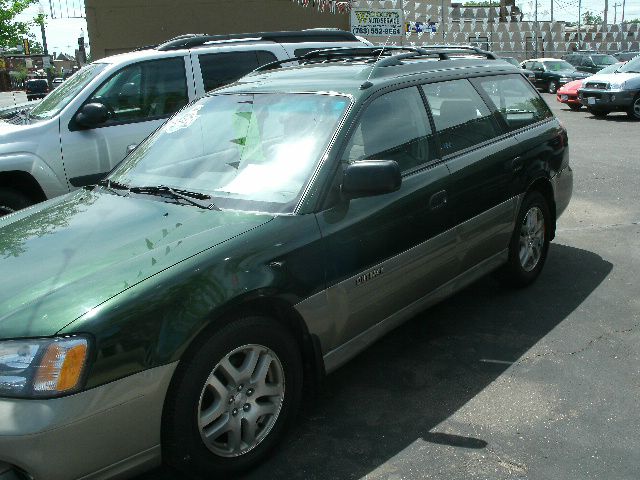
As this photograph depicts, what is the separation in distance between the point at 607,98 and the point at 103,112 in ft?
46.1

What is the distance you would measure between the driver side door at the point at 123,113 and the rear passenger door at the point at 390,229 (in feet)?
9.77

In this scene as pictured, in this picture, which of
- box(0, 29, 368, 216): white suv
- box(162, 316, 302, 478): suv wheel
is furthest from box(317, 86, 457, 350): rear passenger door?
box(0, 29, 368, 216): white suv

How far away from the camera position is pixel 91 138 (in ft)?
20.8

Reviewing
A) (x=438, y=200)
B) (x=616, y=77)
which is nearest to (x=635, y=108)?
(x=616, y=77)

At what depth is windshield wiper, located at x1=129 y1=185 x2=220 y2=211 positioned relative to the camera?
3363mm

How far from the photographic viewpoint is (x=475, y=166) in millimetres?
4355

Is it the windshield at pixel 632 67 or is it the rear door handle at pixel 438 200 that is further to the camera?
the windshield at pixel 632 67

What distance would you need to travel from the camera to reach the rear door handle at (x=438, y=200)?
3938mm

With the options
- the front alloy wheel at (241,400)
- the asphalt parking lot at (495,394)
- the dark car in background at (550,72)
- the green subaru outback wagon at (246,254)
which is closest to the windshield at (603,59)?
the dark car in background at (550,72)

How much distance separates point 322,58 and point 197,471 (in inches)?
130

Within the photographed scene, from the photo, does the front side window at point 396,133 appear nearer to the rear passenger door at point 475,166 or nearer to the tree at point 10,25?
the rear passenger door at point 475,166

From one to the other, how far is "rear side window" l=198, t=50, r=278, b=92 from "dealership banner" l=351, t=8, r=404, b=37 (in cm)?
1907

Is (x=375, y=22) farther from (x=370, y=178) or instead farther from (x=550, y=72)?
(x=370, y=178)

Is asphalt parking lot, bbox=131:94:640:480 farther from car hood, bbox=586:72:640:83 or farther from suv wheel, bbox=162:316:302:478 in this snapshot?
car hood, bbox=586:72:640:83
